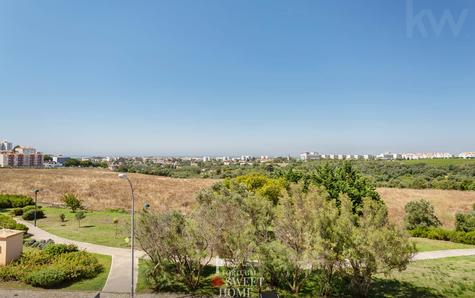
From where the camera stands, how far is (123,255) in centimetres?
2023

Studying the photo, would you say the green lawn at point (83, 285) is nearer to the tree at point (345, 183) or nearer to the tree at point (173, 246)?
the tree at point (173, 246)

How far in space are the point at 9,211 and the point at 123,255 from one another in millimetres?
23774

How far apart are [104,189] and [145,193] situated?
7009 mm

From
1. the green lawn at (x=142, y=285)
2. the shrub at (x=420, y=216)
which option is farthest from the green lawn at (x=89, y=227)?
the shrub at (x=420, y=216)

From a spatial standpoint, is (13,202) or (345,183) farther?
(13,202)

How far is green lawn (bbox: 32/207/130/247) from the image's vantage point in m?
23.9

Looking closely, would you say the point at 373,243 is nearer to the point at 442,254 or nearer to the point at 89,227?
the point at 442,254

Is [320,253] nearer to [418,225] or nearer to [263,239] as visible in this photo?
[263,239]

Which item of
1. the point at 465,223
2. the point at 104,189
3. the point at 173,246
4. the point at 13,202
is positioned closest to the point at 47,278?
the point at 173,246

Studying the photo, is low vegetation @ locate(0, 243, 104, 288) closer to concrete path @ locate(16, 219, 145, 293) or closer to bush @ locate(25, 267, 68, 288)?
bush @ locate(25, 267, 68, 288)

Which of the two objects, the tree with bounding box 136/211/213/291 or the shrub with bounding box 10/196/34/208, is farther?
the shrub with bounding box 10/196/34/208

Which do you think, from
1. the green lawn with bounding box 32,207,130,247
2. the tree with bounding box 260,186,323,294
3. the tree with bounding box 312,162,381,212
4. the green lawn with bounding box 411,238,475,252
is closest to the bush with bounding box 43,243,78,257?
the green lawn with bounding box 32,207,130,247

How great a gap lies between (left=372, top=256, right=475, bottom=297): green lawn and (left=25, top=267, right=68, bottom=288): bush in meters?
16.3

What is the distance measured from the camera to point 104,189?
4934 cm
